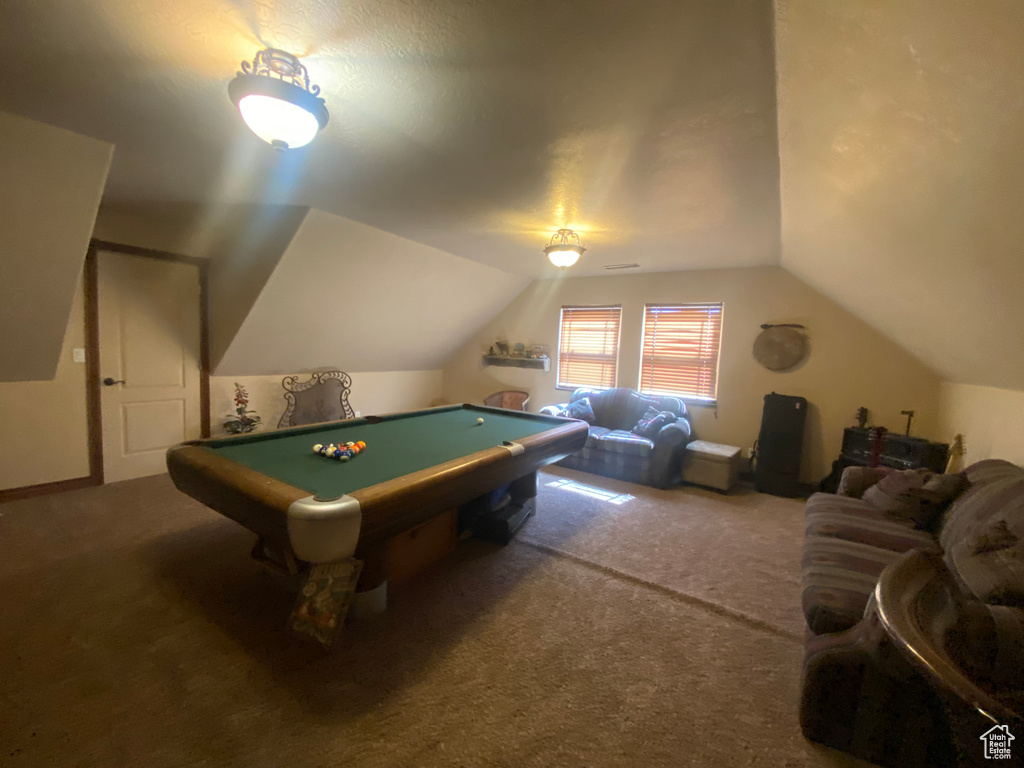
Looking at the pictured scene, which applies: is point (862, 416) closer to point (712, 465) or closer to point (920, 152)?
point (712, 465)

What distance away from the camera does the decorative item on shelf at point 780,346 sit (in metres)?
4.14

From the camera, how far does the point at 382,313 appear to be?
480 centimetres

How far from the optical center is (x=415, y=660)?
177cm

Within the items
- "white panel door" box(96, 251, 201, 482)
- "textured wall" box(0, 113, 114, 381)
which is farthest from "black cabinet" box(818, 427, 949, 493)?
"white panel door" box(96, 251, 201, 482)

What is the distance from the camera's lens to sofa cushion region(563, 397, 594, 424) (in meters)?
4.93

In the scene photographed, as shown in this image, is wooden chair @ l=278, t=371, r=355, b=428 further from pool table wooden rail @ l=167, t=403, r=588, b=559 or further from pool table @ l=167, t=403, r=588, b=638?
pool table wooden rail @ l=167, t=403, r=588, b=559

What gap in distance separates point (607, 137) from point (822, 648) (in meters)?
2.29

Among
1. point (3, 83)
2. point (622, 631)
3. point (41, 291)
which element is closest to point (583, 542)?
point (622, 631)

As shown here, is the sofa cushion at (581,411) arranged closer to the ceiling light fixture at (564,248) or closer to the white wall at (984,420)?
the ceiling light fixture at (564,248)

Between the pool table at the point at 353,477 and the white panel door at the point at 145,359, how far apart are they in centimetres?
232

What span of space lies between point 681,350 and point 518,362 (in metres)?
2.22

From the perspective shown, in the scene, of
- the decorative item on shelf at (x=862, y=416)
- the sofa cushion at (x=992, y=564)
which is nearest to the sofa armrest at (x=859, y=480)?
the sofa cushion at (x=992, y=564)

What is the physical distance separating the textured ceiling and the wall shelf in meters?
2.87

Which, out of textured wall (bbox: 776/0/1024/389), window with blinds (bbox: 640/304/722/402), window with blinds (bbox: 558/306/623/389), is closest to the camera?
textured wall (bbox: 776/0/1024/389)
